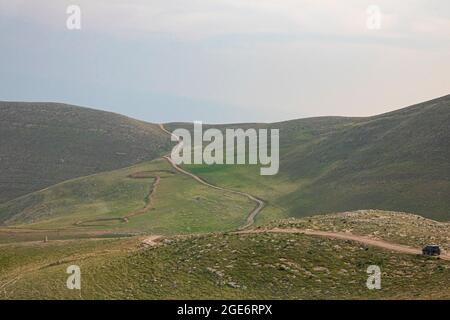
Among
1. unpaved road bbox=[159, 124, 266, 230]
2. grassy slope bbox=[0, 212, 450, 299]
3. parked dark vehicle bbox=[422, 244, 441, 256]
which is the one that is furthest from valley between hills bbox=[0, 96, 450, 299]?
parked dark vehicle bbox=[422, 244, 441, 256]

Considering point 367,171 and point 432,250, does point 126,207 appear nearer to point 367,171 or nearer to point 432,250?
point 367,171

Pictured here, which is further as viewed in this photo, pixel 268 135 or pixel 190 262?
pixel 268 135

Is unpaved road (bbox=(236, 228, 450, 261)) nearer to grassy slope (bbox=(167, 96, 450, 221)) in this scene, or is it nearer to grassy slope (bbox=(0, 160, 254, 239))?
grassy slope (bbox=(0, 160, 254, 239))

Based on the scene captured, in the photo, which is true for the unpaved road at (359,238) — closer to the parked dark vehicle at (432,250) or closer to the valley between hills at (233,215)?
the valley between hills at (233,215)
